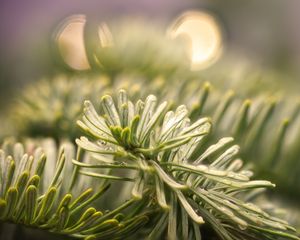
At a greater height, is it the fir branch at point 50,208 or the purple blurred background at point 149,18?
the purple blurred background at point 149,18

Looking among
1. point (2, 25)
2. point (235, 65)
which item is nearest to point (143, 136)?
point (235, 65)

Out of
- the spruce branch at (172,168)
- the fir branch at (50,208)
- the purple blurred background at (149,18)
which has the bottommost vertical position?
the fir branch at (50,208)

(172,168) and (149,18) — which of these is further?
(149,18)

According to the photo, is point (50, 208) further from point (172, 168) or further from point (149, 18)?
point (149, 18)

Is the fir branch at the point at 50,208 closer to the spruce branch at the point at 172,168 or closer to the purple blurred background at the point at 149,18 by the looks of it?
the spruce branch at the point at 172,168

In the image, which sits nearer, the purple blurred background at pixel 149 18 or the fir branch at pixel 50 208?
the fir branch at pixel 50 208

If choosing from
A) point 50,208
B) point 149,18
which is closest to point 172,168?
point 50,208

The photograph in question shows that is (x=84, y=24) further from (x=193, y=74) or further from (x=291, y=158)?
(x=291, y=158)

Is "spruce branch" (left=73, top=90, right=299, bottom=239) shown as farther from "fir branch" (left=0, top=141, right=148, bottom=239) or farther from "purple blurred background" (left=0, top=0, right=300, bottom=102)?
"purple blurred background" (left=0, top=0, right=300, bottom=102)

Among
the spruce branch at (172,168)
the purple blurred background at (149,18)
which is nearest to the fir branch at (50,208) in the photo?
the spruce branch at (172,168)
